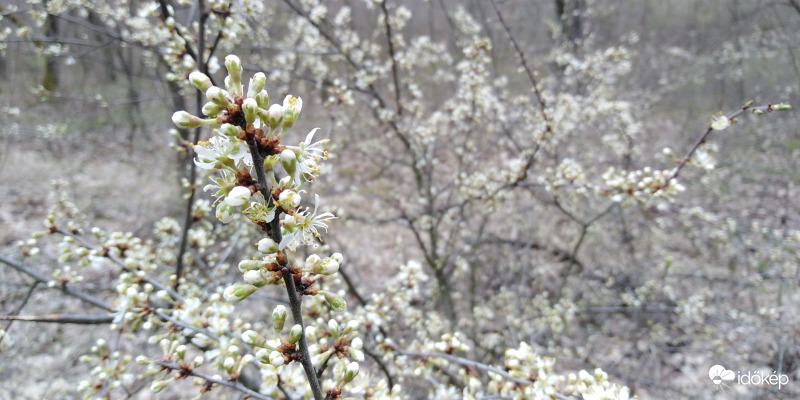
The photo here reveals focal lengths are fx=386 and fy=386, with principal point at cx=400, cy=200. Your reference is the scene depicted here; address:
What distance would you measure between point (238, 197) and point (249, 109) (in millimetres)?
210

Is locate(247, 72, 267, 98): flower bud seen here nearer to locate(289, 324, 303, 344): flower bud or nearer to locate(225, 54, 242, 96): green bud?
locate(225, 54, 242, 96): green bud

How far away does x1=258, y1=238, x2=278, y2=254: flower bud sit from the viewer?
962 millimetres

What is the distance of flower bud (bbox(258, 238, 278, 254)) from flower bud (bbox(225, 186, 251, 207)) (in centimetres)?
11

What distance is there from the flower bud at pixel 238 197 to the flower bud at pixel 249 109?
166 millimetres

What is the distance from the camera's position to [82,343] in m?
5.12

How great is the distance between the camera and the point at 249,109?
911mm

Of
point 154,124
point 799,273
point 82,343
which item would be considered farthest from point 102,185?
point 799,273

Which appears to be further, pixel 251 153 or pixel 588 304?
pixel 588 304

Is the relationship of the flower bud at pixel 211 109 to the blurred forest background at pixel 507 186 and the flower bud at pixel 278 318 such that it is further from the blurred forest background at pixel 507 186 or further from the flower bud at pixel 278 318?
the blurred forest background at pixel 507 186

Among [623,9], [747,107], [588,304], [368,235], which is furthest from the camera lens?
[623,9]

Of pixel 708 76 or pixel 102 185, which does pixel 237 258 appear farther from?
pixel 708 76

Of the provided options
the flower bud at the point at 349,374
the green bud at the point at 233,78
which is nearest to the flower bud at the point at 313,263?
the flower bud at the point at 349,374

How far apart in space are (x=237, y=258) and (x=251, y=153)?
5.58m

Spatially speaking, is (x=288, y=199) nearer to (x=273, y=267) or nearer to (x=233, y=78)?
(x=273, y=267)
